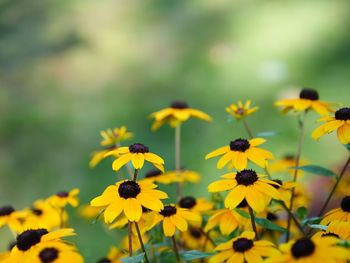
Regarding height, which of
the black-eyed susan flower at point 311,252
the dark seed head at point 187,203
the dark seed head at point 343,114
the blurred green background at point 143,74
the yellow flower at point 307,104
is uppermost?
the blurred green background at point 143,74

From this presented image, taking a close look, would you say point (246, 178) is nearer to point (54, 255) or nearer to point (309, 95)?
point (54, 255)

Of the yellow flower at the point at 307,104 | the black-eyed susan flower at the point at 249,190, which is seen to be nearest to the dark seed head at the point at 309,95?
the yellow flower at the point at 307,104

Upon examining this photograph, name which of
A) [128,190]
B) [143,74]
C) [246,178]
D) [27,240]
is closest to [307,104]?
[246,178]

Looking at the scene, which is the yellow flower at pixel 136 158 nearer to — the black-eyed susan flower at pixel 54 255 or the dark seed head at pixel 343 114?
the black-eyed susan flower at pixel 54 255

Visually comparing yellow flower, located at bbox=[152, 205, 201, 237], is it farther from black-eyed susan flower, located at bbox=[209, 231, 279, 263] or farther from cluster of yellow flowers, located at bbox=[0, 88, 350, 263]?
black-eyed susan flower, located at bbox=[209, 231, 279, 263]

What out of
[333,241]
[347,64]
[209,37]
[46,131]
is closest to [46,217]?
[333,241]

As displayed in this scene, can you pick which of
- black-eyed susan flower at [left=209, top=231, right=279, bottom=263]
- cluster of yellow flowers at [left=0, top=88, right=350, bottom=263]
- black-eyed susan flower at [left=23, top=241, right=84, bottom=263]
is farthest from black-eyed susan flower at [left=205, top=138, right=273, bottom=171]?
black-eyed susan flower at [left=23, top=241, right=84, bottom=263]
